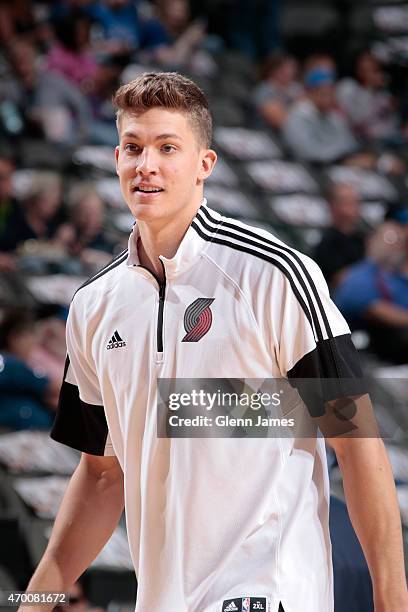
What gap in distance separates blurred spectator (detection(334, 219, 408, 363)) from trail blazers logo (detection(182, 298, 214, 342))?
430cm

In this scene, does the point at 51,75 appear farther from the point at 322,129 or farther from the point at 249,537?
the point at 249,537

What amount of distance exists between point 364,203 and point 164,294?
6555 millimetres

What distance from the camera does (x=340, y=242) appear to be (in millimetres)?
7367

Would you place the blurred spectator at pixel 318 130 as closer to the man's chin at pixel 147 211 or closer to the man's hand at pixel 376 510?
the man's chin at pixel 147 211

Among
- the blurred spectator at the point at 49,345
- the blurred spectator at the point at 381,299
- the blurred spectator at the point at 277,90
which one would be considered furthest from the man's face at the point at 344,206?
the blurred spectator at the point at 49,345

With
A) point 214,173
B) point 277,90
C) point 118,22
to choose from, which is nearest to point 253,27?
point 277,90

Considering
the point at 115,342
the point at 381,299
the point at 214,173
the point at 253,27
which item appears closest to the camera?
the point at 115,342

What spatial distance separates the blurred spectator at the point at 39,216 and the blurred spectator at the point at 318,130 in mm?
2938

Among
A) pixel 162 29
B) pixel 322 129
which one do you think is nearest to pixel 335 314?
pixel 322 129

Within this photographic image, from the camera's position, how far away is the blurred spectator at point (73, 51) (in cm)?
872

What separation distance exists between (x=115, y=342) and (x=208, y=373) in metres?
0.23

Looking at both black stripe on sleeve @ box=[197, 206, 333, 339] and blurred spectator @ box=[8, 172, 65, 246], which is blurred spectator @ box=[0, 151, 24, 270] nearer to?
blurred spectator @ box=[8, 172, 65, 246]

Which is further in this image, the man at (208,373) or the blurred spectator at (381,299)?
the blurred spectator at (381,299)

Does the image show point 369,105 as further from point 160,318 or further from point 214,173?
point 160,318
